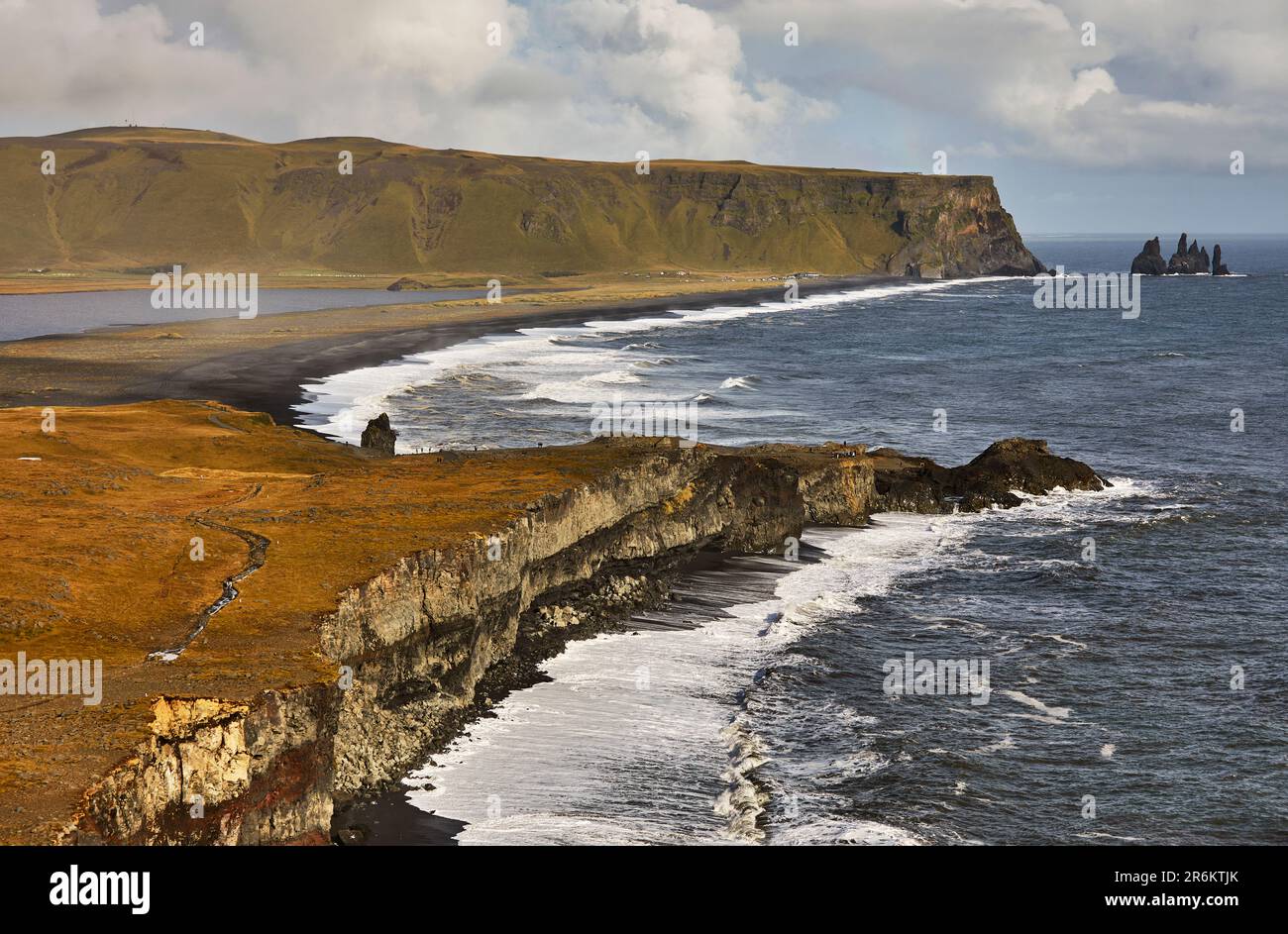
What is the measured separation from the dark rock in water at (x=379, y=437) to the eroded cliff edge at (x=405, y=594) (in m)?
3.68

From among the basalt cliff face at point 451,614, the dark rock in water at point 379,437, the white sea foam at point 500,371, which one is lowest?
the basalt cliff face at point 451,614

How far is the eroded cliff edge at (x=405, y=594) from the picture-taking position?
74.8 ft

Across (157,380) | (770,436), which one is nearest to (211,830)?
(770,436)

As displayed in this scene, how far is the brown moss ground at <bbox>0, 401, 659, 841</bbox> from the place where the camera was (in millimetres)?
23188

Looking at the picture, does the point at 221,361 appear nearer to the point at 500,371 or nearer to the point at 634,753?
the point at 500,371

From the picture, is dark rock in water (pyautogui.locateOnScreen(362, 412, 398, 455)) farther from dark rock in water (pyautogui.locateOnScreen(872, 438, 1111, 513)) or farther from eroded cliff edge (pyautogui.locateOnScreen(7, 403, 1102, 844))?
dark rock in water (pyautogui.locateOnScreen(872, 438, 1111, 513))

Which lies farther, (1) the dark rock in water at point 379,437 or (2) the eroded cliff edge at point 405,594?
(1) the dark rock in water at point 379,437

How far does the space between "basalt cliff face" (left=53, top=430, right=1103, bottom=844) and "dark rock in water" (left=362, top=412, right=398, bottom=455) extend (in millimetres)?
10977

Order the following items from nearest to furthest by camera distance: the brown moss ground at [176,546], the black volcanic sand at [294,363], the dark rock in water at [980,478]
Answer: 1. the brown moss ground at [176,546]
2. the dark rock in water at [980,478]
3. the black volcanic sand at [294,363]

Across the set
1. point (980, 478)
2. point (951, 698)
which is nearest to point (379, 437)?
point (980, 478)

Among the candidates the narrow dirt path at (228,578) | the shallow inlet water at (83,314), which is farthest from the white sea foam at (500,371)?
the shallow inlet water at (83,314)

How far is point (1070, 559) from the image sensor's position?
167 feet

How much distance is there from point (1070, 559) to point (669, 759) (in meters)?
27.0

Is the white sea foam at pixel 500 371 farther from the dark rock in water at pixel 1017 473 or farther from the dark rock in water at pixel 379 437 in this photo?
the dark rock in water at pixel 1017 473
